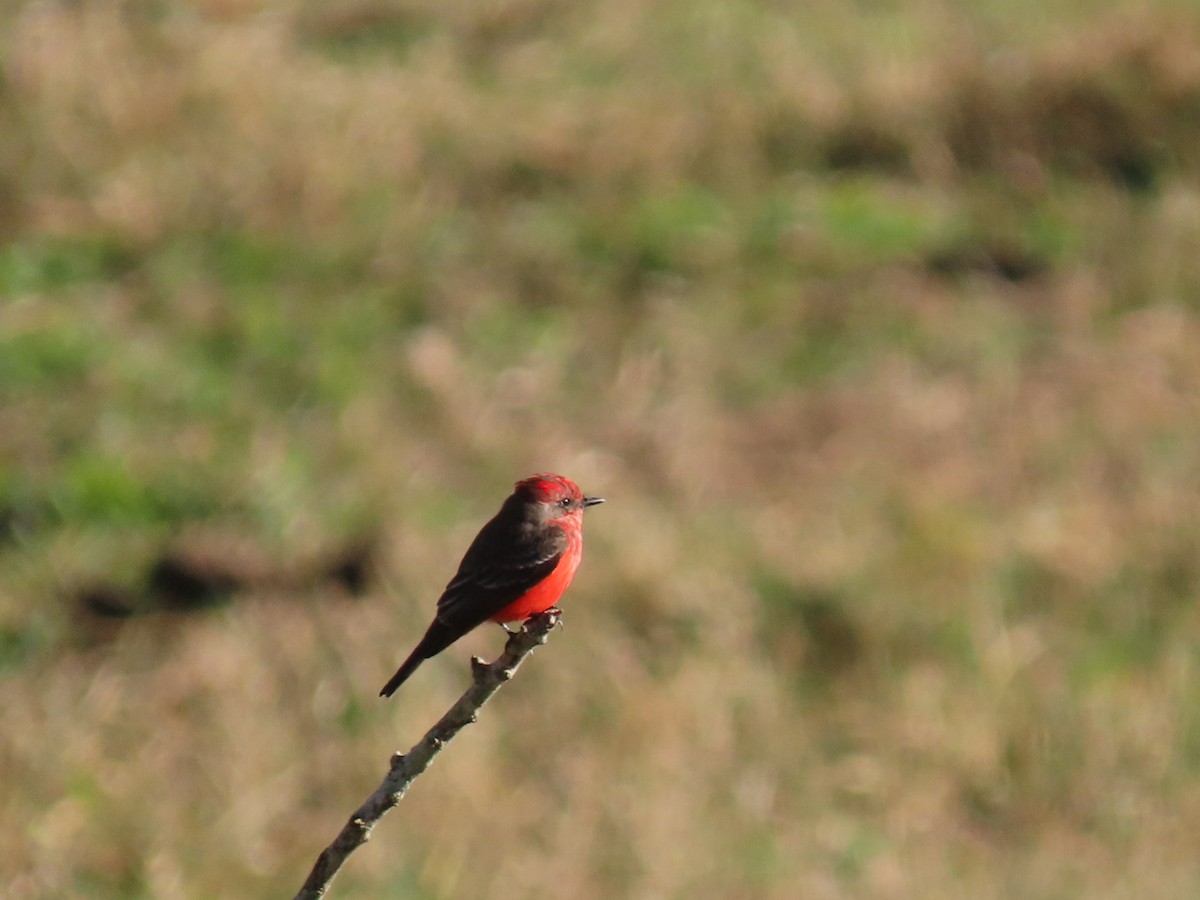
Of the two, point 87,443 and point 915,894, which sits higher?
point 87,443

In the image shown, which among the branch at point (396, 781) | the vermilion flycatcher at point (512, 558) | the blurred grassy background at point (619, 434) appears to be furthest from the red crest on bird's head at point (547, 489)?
the blurred grassy background at point (619, 434)

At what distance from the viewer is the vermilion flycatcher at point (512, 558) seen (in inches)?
149

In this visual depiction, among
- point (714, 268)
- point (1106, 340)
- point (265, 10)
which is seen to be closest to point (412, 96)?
point (265, 10)

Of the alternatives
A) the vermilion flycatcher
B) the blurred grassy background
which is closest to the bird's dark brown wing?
the vermilion flycatcher

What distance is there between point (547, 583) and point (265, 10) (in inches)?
429

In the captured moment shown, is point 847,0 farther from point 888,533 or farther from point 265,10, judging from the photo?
point 888,533

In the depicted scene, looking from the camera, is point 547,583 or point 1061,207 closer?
point 547,583

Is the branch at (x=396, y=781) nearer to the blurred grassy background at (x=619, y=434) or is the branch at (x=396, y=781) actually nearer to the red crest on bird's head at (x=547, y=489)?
the red crest on bird's head at (x=547, y=489)

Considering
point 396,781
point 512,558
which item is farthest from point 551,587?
point 396,781

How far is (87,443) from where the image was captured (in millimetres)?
9961

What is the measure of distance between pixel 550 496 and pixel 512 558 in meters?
0.15

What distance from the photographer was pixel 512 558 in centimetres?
384

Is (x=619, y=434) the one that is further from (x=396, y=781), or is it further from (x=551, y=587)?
(x=396, y=781)

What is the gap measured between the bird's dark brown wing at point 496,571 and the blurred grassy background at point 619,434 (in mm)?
4091
